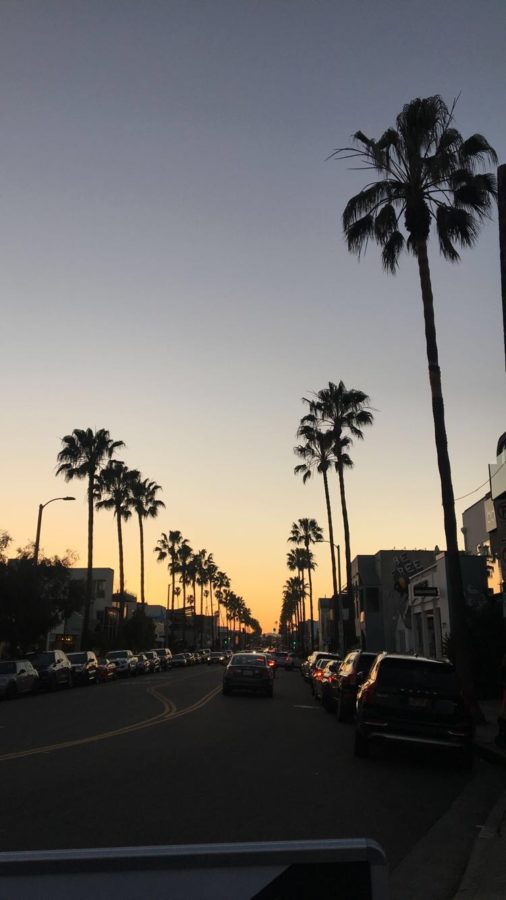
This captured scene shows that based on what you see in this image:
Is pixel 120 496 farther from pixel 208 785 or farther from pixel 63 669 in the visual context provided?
pixel 208 785

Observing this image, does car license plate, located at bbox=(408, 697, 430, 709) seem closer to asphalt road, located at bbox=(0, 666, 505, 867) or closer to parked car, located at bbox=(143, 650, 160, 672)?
asphalt road, located at bbox=(0, 666, 505, 867)

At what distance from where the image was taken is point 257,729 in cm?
1688

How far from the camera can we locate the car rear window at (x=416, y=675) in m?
12.6

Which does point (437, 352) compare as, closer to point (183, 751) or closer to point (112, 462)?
point (183, 751)

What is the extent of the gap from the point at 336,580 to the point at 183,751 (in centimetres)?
4312

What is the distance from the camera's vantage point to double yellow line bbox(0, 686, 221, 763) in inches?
481

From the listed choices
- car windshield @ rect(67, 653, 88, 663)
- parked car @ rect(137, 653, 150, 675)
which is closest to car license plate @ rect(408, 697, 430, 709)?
car windshield @ rect(67, 653, 88, 663)

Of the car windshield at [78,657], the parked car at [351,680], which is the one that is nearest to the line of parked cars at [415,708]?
the parked car at [351,680]

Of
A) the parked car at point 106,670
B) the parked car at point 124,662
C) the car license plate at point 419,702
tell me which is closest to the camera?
the car license plate at point 419,702

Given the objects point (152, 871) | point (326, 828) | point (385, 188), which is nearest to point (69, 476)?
point (385, 188)

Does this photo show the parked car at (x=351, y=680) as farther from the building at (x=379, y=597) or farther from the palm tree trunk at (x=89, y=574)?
the building at (x=379, y=597)

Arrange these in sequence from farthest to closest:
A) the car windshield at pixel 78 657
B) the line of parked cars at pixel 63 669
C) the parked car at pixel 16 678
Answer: the car windshield at pixel 78 657 → the line of parked cars at pixel 63 669 → the parked car at pixel 16 678

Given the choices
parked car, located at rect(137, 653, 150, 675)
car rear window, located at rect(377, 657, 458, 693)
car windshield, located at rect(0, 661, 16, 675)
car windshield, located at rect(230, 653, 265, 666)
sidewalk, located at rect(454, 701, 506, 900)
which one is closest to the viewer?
sidewalk, located at rect(454, 701, 506, 900)

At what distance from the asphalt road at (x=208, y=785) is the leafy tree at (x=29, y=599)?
72.4 ft
